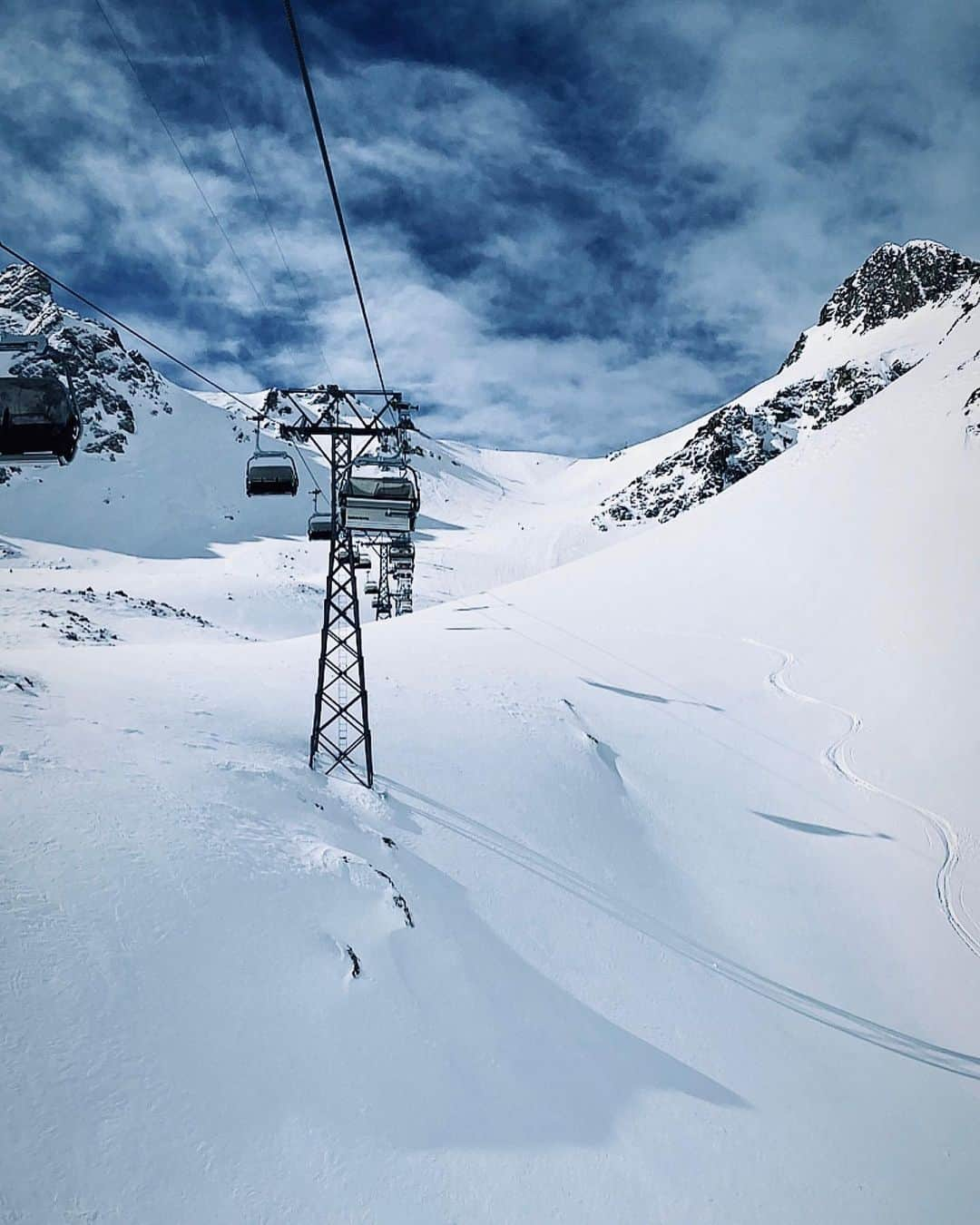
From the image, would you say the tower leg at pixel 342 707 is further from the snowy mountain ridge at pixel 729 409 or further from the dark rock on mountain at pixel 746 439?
the dark rock on mountain at pixel 746 439

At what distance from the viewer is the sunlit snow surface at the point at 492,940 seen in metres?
6.34

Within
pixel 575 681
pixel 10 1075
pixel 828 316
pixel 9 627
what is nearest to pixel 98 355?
pixel 9 627

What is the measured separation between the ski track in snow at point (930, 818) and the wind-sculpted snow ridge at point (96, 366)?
109 meters

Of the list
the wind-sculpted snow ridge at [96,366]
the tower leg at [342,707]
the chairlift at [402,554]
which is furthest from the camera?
the wind-sculpted snow ridge at [96,366]

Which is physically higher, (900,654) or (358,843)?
(900,654)

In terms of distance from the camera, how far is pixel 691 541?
140 feet

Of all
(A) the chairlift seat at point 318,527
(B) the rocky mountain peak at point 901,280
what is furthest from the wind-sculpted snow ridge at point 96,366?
(B) the rocky mountain peak at point 901,280

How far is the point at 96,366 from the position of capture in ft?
388

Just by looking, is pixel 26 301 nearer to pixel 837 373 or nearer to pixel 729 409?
pixel 729 409

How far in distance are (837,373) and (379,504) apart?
131 metres

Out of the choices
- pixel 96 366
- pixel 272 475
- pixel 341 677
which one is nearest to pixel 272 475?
pixel 272 475

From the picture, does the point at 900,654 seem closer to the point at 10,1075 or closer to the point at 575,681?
the point at 575,681

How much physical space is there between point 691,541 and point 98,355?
396ft

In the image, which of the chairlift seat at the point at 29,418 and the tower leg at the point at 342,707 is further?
the tower leg at the point at 342,707
